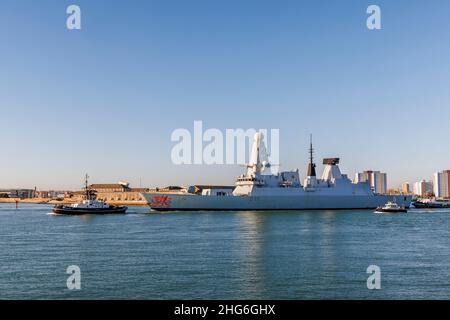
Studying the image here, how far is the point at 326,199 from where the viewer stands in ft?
230

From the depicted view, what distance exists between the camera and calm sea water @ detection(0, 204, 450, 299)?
1457 centimetres

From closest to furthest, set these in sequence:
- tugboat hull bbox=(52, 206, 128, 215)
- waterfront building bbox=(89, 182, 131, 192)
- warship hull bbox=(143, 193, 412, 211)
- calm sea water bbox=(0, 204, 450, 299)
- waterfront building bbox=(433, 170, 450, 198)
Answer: calm sea water bbox=(0, 204, 450, 299) < tugboat hull bbox=(52, 206, 128, 215) < warship hull bbox=(143, 193, 412, 211) < waterfront building bbox=(89, 182, 131, 192) < waterfront building bbox=(433, 170, 450, 198)

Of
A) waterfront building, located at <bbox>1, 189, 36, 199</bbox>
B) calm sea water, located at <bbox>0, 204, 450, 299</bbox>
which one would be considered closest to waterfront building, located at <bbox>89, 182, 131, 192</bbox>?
waterfront building, located at <bbox>1, 189, 36, 199</bbox>

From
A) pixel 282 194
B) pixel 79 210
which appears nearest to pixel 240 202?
pixel 282 194

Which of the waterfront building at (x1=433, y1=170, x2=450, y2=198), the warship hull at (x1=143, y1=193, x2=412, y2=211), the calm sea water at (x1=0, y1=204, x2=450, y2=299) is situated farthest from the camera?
the waterfront building at (x1=433, y1=170, x2=450, y2=198)

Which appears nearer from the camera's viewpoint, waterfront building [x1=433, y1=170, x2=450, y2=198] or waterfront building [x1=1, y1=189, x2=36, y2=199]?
waterfront building [x1=433, y1=170, x2=450, y2=198]

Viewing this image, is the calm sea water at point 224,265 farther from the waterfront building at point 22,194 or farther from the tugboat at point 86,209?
the waterfront building at point 22,194

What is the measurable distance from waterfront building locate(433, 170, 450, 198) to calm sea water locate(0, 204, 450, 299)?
16793cm

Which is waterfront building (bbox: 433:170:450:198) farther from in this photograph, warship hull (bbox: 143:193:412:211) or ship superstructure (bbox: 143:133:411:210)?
warship hull (bbox: 143:193:412:211)

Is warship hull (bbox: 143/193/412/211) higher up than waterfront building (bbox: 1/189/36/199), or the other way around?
warship hull (bbox: 143/193/412/211)

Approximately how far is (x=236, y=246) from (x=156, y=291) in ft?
38.7

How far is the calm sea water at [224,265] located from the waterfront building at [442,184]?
16793cm

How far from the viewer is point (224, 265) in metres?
19.2
